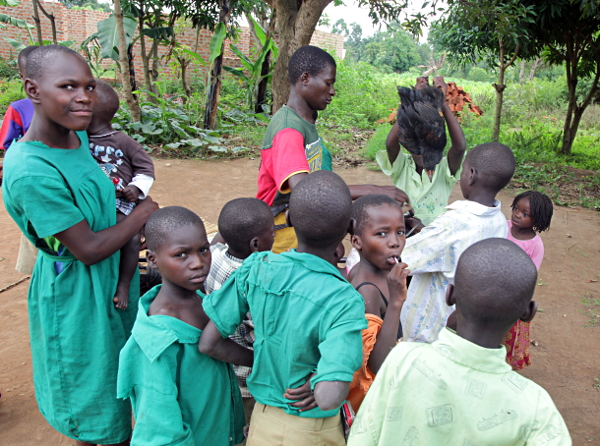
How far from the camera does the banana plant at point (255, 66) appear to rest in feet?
29.2

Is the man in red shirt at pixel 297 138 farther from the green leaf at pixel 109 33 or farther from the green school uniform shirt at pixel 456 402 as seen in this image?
the green leaf at pixel 109 33

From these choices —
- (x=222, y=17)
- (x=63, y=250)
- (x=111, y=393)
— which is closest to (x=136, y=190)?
(x=63, y=250)

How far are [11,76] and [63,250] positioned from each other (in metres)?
14.8

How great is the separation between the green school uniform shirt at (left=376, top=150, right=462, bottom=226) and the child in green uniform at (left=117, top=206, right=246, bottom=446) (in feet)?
5.22

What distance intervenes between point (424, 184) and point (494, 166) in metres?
0.78

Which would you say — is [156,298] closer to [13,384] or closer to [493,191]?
[493,191]

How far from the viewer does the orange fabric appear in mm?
1535

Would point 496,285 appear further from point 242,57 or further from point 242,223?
point 242,57

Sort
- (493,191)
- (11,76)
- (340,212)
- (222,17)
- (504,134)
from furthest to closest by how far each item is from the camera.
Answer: (11,76)
(504,134)
(222,17)
(493,191)
(340,212)

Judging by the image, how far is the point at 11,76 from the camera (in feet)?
44.3

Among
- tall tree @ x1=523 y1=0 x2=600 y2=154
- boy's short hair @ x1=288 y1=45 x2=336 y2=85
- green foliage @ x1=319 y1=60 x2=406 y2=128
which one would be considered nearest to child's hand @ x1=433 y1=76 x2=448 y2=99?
boy's short hair @ x1=288 y1=45 x2=336 y2=85

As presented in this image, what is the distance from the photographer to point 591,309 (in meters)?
3.79

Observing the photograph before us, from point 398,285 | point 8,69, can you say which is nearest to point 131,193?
point 398,285

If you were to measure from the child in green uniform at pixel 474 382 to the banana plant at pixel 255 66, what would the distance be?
830 cm
